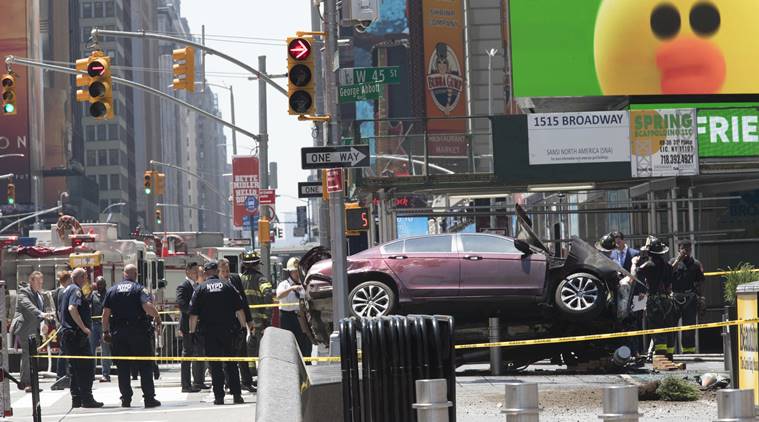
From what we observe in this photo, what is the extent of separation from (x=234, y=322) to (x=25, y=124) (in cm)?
10363

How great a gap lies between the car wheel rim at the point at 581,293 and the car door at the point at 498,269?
1.10 feet

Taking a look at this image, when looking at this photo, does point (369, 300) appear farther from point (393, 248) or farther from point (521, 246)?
point (521, 246)

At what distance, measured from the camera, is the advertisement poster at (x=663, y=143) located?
2444 cm

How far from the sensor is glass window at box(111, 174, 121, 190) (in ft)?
504

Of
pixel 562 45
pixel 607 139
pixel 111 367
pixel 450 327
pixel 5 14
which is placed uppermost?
pixel 5 14

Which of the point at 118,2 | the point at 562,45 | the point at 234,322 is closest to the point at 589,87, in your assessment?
the point at 562,45

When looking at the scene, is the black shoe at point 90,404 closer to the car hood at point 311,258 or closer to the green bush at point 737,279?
the car hood at point 311,258

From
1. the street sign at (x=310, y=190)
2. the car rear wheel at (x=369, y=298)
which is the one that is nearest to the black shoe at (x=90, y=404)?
the car rear wheel at (x=369, y=298)

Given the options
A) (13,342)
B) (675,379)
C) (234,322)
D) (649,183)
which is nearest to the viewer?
(675,379)

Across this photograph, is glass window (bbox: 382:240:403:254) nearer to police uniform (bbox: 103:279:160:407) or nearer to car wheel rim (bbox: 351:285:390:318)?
car wheel rim (bbox: 351:285:390:318)

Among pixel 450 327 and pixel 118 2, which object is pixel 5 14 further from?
pixel 450 327

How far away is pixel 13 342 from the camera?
2370cm

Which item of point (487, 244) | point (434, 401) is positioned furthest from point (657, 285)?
point (434, 401)

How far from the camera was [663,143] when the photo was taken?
24672 millimetres
